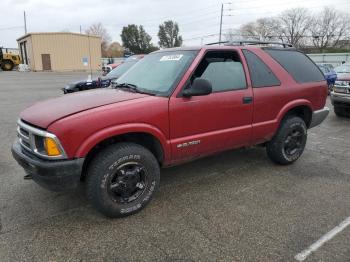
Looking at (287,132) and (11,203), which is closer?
(11,203)

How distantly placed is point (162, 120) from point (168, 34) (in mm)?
82725

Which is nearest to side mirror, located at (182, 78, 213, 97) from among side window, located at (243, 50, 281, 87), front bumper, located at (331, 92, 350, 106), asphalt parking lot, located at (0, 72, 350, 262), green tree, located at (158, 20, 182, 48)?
side window, located at (243, 50, 281, 87)

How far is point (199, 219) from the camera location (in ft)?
10.9

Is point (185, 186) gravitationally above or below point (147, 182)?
below

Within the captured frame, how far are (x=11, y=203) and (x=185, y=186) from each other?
208 centimetres

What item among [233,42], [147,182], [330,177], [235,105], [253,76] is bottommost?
[330,177]

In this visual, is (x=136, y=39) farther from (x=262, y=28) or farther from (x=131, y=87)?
(x=131, y=87)

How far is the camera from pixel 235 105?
13.2 ft

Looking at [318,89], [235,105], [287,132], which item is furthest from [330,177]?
[235,105]

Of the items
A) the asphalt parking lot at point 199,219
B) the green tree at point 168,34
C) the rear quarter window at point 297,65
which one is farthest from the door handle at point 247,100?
the green tree at point 168,34

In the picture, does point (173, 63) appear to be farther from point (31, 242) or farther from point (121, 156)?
point (31, 242)

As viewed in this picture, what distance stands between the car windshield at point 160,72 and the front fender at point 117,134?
0.47 meters

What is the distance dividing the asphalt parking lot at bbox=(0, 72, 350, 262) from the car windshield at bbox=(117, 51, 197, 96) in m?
1.32

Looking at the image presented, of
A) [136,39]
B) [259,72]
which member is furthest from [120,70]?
[136,39]
